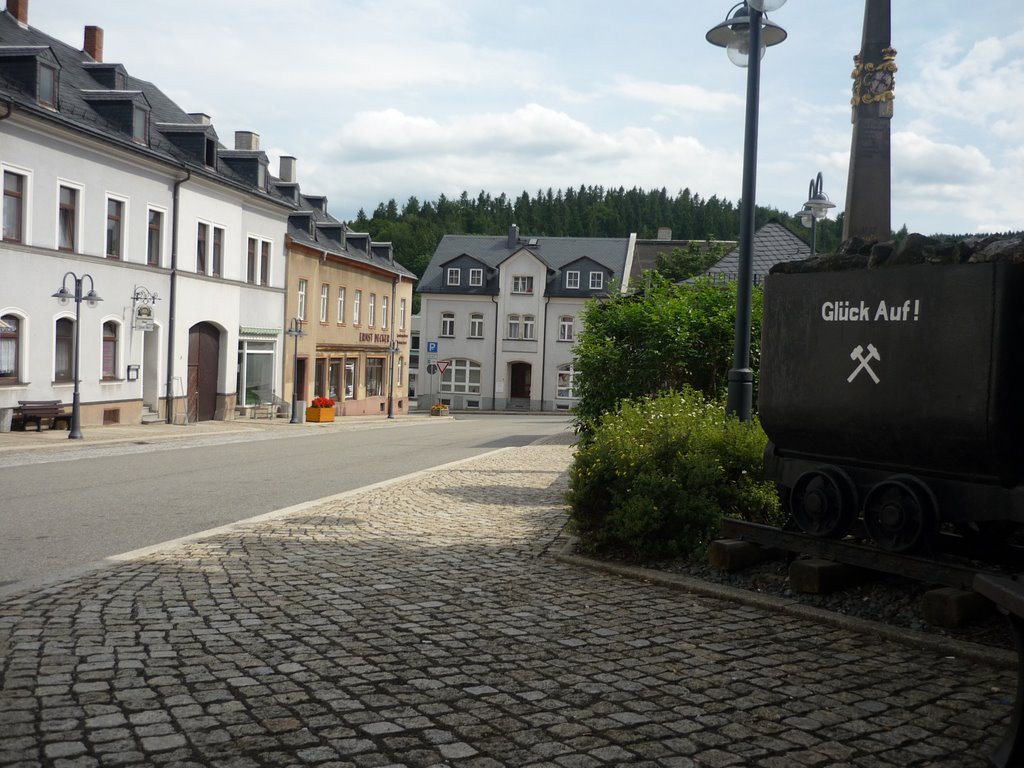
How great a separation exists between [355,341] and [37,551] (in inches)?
1582

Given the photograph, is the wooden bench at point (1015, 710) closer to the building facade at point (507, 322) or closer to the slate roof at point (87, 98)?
the slate roof at point (87, 98)

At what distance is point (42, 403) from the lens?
79.7ft

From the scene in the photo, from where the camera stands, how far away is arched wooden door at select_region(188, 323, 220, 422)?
32.6 metres

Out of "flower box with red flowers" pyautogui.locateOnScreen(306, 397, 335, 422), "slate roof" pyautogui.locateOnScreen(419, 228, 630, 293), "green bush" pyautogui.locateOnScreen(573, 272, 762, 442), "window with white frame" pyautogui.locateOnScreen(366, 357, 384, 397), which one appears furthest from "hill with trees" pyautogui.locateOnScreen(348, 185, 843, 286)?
"green bush" pyautogui.locateOnScreen(573, 272, 762, 442)

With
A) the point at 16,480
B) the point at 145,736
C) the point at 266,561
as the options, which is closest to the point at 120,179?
the point at 16,480

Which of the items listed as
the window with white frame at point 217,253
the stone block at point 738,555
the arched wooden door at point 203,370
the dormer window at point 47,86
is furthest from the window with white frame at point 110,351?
the stone block at point 738,555

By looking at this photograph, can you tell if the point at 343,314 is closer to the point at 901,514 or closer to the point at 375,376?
the point at 375,376

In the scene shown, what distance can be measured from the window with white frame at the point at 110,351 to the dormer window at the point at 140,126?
5551mm

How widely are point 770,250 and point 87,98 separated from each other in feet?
64.9

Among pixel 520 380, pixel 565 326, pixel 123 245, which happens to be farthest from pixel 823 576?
pixel 520 380

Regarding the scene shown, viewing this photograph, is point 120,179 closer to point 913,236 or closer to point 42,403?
point 42,403

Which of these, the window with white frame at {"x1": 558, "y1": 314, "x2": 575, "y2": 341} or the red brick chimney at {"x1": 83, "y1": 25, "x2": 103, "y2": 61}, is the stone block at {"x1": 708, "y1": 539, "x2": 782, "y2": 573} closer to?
the red brick chimney at {"x1": 83, "y1": 25, "x2": 103, "y2": 61}

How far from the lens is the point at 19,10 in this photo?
95.0 feet

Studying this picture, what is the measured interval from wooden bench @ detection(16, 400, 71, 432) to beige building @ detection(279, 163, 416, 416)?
11757mm
